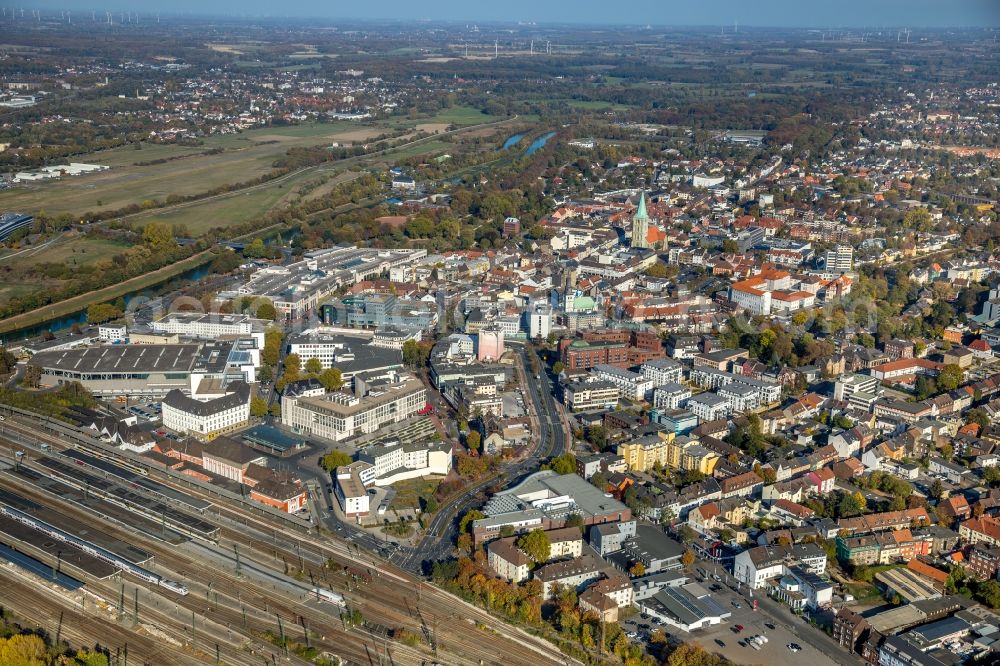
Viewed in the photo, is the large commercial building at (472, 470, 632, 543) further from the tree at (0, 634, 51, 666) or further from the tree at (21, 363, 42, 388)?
the tree at (21, 363, 42, 388)

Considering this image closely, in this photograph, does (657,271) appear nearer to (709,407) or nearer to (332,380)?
(709,407)

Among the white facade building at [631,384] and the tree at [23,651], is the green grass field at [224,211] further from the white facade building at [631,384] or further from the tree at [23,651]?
the tree at [23,651]

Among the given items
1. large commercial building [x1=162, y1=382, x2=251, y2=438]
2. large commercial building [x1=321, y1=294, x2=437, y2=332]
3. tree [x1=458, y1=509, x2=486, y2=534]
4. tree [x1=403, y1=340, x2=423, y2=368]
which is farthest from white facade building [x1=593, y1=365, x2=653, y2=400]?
large commercial building [x1=162, y1=382, x2=251, y2=438]

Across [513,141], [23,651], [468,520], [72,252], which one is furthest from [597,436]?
[513,141]

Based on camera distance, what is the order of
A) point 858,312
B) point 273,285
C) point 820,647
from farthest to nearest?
point 273,285 → point 858,312 → point 820,647

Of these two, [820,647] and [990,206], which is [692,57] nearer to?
[990,206]

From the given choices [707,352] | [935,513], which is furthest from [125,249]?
[935,513]
